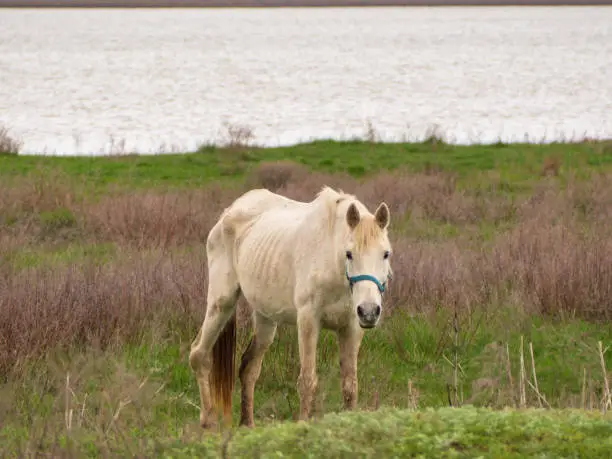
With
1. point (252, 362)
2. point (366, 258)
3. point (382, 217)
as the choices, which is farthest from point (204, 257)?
point (366, 258)

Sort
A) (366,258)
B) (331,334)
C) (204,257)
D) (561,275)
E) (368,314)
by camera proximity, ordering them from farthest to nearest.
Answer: (204,257) → (561,275) → (331,334) → (366,258) → (368,314)

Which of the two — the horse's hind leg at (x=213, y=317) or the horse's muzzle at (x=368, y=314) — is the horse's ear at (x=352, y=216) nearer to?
the horse's muzzle at (x=368, y=314)

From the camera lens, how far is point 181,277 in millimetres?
10695

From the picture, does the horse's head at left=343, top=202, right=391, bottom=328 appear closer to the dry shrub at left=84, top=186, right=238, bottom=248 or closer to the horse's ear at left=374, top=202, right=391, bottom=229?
the horse's ear at left=374, top=202, right=391, bottom=229

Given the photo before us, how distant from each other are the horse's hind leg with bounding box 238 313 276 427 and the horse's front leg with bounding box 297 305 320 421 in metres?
1.03

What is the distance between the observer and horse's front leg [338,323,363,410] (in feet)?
21.4

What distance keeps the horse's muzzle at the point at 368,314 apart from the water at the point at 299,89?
18890 millimetres

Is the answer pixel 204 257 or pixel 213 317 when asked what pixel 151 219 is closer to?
pixel 204 257

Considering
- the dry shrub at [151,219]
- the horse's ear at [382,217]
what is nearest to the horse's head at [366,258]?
the horse's ear at [382,217]

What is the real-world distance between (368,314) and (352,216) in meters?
0.62

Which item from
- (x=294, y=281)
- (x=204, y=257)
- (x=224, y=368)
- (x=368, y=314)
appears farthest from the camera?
(x=204, y=257)

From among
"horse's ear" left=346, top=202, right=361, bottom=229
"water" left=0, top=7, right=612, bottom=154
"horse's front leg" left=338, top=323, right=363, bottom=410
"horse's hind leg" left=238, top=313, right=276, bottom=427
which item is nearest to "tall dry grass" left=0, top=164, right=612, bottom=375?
"horse's hind leg" left=238, top=313, right=276, bottom=427

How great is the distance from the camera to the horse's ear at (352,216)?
6074 mm

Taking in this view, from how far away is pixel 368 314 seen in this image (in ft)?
18.9
